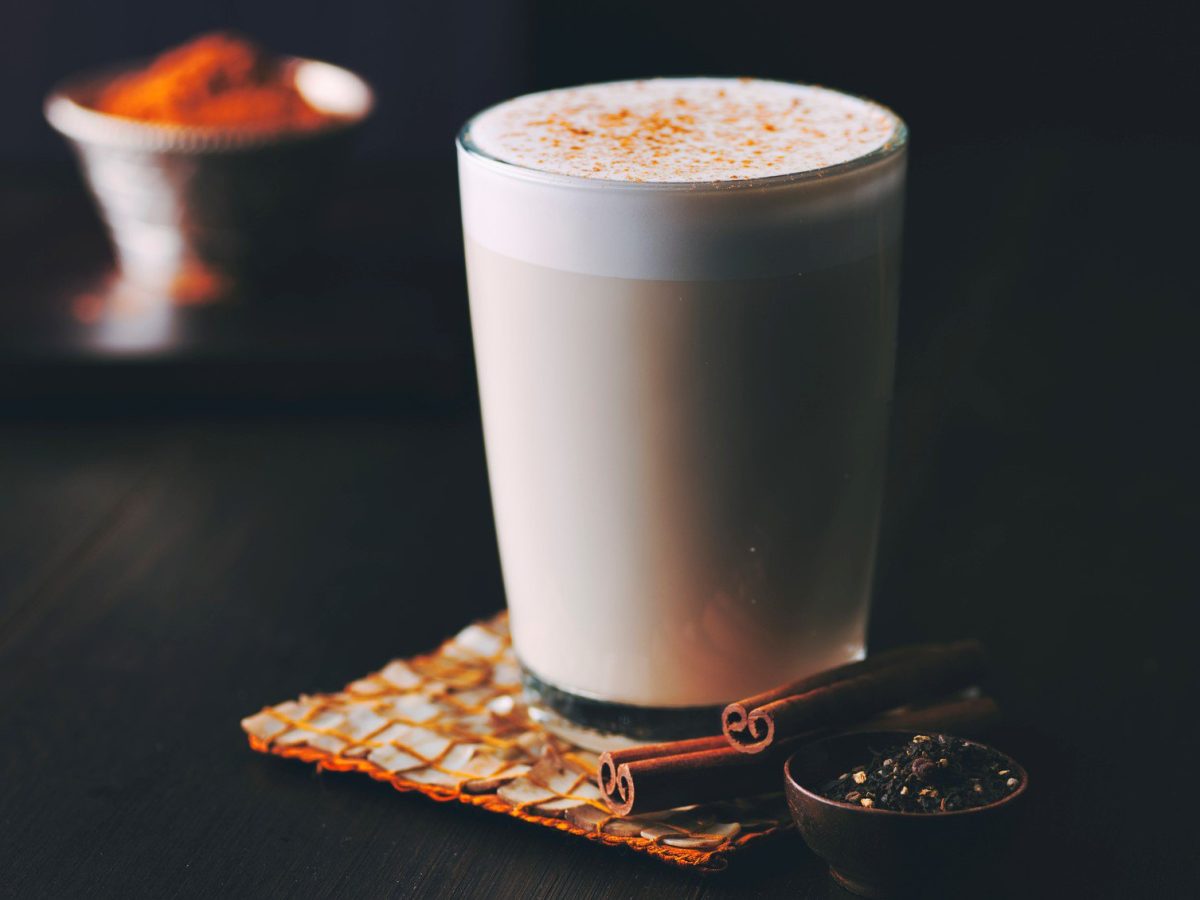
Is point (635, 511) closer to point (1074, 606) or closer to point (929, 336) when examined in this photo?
point (1074, 606)

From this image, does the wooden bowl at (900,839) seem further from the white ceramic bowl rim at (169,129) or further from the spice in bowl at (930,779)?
the white ceramic bowl rim at (169,129)

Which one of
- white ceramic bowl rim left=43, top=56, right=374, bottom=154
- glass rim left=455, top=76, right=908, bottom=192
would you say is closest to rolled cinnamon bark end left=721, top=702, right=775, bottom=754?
glass rim left=455, top=76, right=908, bottom=192

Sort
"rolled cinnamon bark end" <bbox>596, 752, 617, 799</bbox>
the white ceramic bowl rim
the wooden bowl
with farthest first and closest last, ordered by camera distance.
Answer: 1. the white ceramic bowl rim
2. "rolled cinnamon bark end" <bbox>596, 752, 617, 799</bbox>
3. the wooden bowl

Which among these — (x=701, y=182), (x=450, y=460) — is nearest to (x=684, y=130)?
(x=701, y=182)

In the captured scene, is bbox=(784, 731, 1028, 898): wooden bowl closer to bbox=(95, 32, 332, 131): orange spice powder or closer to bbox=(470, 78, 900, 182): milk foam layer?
bbox=(470, 78, 900, 182): milk foam layer

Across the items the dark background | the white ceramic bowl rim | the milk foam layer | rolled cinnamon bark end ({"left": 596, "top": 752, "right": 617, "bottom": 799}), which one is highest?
the milk foam layer

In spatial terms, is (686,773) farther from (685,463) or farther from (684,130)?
(684,130)
